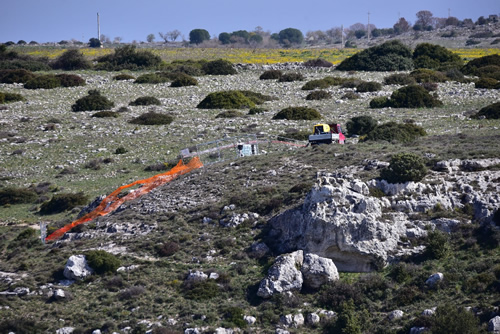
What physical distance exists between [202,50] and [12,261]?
257ft

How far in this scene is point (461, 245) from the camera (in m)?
19.2

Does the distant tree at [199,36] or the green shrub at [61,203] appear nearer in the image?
the green shrub at [61,203]

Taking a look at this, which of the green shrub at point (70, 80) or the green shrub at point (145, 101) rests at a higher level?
the green shrub at point (70, 80)

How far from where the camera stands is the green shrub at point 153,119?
44.9 metres

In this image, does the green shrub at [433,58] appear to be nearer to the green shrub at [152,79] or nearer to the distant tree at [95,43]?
the green shrub at [152,79]

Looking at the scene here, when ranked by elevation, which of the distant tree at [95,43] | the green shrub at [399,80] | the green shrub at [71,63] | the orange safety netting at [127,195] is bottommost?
the orange safety netting at [127,195]

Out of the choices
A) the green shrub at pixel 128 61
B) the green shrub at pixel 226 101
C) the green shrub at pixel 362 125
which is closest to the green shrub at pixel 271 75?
the green shrub at pixel 226 101

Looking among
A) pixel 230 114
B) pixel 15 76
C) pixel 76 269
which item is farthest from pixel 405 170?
pixel 15 76

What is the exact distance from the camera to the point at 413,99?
4600 centimetres

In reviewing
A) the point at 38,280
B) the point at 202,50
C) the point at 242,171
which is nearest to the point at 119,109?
the point at 242,171

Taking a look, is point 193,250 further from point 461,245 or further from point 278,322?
point 461,245

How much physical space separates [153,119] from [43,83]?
1690 cm

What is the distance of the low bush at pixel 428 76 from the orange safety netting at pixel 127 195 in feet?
99.9

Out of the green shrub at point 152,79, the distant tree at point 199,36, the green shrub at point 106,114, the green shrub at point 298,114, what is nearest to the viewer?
the green shrub at point 298,114
